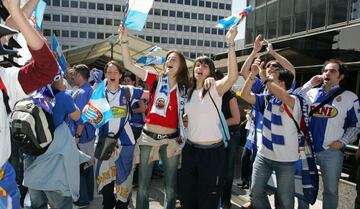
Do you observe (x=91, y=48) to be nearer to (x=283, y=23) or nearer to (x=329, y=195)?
(x=283, y=23)

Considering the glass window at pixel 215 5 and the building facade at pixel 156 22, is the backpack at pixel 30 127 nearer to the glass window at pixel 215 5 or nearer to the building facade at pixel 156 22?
the building facade at pixel 156 22

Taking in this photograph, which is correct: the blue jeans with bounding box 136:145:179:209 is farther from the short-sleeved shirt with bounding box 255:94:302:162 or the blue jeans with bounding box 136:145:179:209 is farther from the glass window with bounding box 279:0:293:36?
the glass window with bounding box 279:0:293:36

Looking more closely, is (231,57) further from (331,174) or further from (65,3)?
(65,3)

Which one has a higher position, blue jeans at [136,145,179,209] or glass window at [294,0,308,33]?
glass window at [294,0,308,33]

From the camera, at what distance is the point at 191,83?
13.7 feet

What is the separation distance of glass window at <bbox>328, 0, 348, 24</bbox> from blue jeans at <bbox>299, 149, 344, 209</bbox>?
9.12 m

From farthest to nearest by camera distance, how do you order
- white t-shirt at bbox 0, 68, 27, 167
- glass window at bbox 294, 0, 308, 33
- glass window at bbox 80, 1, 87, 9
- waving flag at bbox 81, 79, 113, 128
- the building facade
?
glass window at bbox 80, 1, 87, 9, the building facade, glass window at bbox 294, 0, 308, 33, waving flag at bbox 81, 79, 113, 128, white t-shirt at bbox 0, 68, 27, 167

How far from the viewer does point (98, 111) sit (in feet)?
14.3

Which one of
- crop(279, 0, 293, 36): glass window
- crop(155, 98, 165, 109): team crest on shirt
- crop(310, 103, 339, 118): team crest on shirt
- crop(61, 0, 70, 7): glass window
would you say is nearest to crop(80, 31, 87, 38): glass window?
crop(61, 0, 70, 7): glass window

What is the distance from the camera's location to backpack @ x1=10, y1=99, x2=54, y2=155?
2943 millimetres

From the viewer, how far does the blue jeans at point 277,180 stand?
3787 mm

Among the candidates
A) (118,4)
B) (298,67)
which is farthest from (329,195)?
(118,4)

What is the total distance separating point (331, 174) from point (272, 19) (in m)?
14.1

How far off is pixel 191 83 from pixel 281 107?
103 centimetres
